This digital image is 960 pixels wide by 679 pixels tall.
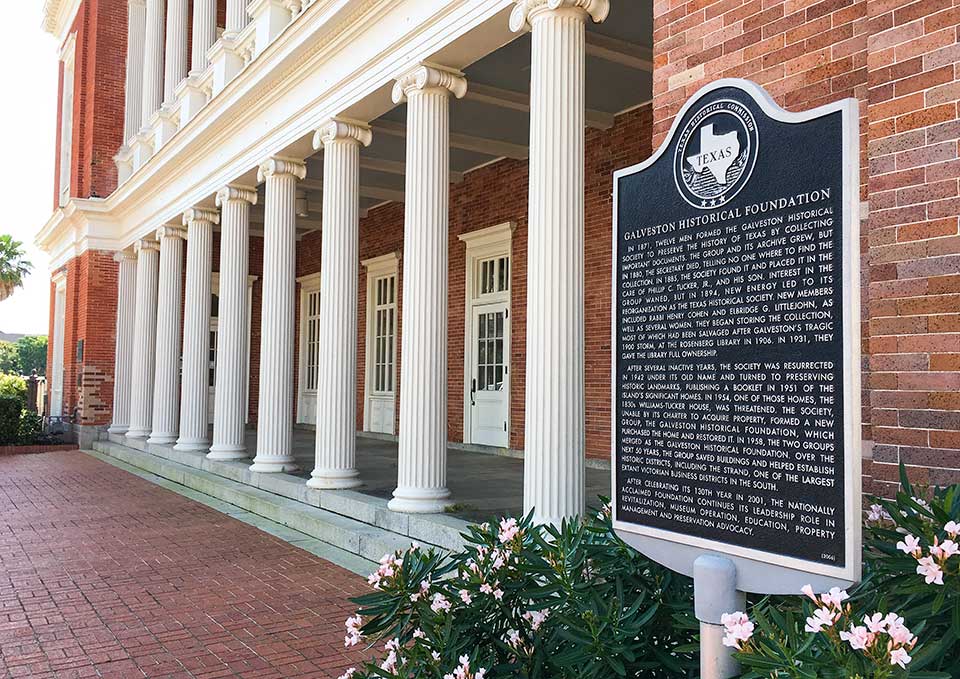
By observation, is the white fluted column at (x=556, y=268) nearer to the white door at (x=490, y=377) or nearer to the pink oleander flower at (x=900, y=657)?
the pink oleander flower at (x=900, y=657)

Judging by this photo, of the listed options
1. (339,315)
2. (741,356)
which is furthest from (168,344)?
(741,356)

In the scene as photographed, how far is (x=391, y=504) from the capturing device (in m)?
7.62

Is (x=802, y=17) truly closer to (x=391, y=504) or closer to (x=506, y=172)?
(x=391, y=504)

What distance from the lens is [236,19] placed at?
12648 millimetres

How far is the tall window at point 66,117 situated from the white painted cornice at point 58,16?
645 mm

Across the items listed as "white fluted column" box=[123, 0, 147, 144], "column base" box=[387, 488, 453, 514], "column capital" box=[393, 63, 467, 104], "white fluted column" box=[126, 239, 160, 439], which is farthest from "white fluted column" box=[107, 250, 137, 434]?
"column base" box=[387, 488, 453, 514]

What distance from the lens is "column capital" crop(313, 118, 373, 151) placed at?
923cm

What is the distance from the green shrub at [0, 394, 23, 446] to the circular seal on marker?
20927 millimetres

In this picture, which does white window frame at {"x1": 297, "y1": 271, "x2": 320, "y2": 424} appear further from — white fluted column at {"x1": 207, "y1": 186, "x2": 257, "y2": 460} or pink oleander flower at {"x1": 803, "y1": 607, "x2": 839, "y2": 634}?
pink oleander flower at {"x1": 803, "y1": 607, "x2": 839, "y2": 634}

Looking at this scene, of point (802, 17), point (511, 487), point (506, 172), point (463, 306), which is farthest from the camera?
point (463, 306)

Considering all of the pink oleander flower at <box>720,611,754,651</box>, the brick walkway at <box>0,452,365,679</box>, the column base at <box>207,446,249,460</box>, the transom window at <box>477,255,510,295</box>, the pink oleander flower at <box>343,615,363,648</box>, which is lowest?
the brick walkway at <box>0,452,365,679</box>

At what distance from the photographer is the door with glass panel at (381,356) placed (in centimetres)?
1762

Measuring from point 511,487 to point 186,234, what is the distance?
9.66m

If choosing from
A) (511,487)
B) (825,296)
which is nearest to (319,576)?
(511,487)
